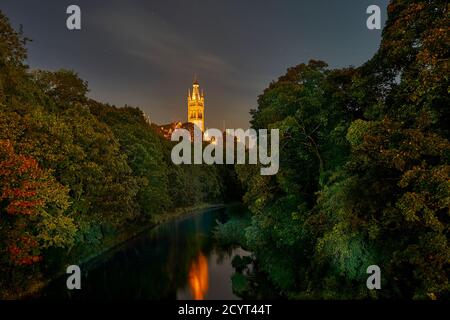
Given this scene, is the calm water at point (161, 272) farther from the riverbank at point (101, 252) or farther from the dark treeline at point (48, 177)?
the dark treeline at point (48, 177)

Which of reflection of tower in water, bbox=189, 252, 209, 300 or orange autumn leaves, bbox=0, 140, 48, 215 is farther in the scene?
reflection of tower in water, bbox=189, 252, 209, 300

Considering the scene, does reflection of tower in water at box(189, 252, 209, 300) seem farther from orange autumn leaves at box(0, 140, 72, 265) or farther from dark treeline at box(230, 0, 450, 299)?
orange autumn leaves at box(0, 140, 72, 265)

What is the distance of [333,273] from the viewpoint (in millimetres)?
20547

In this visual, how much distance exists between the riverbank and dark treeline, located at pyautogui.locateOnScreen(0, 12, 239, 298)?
14cm

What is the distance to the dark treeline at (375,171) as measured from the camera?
1314 centimetres

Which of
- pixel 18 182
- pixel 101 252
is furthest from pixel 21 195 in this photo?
pixel 101 252

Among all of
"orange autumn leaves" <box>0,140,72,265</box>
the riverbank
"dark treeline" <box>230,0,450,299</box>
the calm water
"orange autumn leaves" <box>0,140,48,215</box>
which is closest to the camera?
"dark treeline" <box>230,0,450,299</box>

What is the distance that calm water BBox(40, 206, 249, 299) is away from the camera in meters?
30.9

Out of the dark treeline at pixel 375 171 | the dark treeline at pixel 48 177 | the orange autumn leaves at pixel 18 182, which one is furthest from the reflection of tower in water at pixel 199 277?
the orange autumn leaves at pixel 18 182

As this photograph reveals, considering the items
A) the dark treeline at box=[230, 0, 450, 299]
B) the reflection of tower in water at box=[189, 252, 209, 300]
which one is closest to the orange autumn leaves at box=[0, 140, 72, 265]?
the dark treeline at box=[230, 0, 450, 299]

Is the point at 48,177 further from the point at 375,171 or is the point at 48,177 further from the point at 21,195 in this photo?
the point at 375,171

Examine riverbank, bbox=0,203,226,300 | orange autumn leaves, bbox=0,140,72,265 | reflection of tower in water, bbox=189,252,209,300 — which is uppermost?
orange autumn leaves, bbox=0,140,72,265

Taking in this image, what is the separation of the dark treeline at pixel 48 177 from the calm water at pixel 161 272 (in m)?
2.35

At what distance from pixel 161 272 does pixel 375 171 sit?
26238mm
